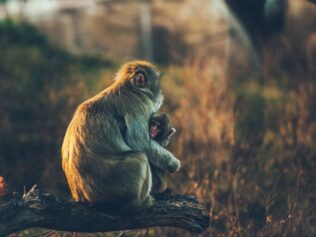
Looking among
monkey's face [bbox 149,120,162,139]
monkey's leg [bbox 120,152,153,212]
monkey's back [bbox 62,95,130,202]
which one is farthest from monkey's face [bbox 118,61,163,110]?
monkey's leg [bbox 120,152,153,212]

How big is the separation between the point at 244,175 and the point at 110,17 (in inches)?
466

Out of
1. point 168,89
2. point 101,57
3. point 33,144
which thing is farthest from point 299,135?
point 101,57

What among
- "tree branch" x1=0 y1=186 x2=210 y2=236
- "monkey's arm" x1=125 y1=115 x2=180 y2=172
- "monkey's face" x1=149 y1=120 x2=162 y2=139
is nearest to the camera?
"tree branch" x1=0 y1=186 x2=210 y2=236

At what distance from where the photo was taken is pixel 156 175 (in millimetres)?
4996

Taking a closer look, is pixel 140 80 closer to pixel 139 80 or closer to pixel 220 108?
pixel 139 80

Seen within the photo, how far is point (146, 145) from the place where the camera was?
4797 millimetres

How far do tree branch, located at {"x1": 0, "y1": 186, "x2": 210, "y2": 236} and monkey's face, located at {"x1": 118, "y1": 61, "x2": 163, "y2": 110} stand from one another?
102 cm

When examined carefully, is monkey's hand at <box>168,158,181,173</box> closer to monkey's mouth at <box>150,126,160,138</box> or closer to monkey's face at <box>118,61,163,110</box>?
monkey's mouth at <box>150,126,160,138</box>

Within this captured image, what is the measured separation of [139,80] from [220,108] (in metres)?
4.01

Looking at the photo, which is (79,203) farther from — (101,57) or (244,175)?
(101,57)

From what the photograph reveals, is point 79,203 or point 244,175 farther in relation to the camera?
point 244,175

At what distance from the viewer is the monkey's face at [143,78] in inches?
203

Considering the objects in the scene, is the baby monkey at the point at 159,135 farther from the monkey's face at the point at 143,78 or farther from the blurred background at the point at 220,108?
the blurred background at the point at 220,108

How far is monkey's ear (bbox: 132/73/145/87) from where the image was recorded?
5.17m
